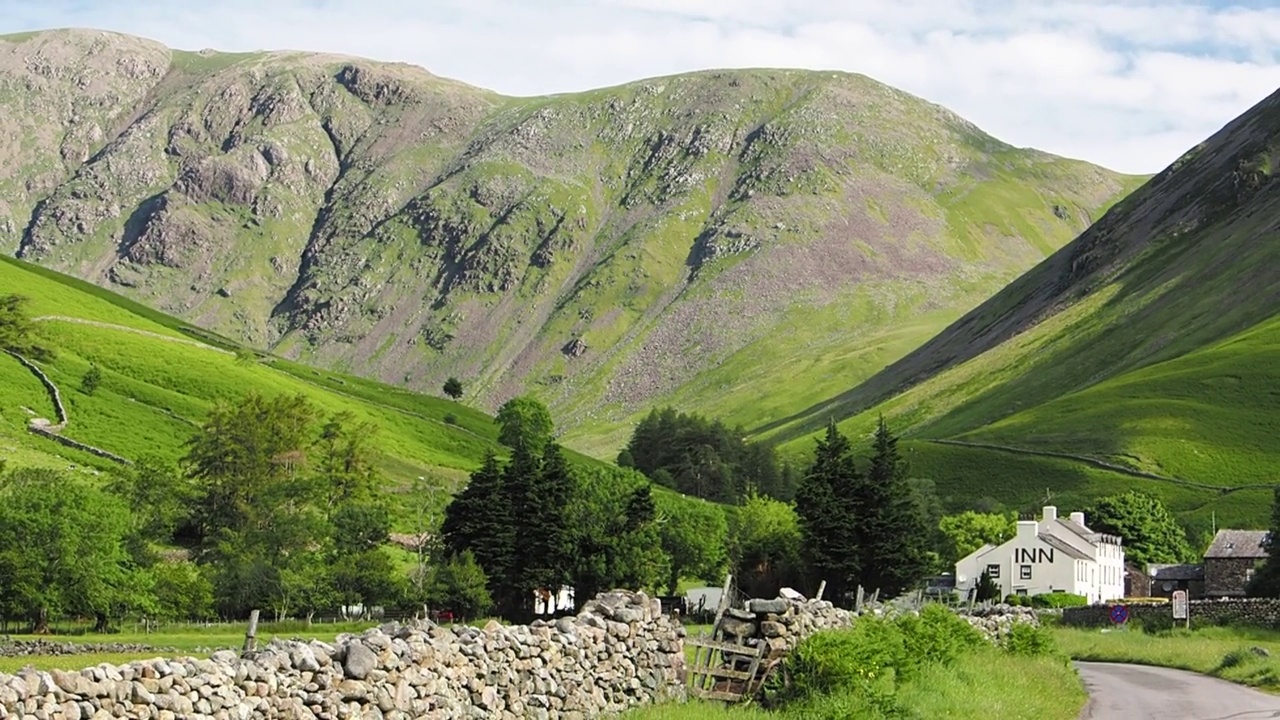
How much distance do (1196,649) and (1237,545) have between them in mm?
81068

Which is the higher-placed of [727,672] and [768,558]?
[768,558]

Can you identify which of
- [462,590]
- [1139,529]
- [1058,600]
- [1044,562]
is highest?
[1139,529]

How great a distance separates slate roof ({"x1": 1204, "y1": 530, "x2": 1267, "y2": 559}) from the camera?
445 ft

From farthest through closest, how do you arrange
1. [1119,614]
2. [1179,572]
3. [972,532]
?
1. [972,532]
2. [1179,572]
3. [1119,614]

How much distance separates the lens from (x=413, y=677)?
20.9 metres

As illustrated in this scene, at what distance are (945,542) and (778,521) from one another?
29.8m

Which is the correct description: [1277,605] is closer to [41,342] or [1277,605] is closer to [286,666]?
[286,666]

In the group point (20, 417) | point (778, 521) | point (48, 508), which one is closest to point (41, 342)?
point (20, 417)

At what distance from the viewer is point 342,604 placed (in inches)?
4018

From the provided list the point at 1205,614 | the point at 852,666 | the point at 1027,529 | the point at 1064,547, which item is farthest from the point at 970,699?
the point at 1064,547

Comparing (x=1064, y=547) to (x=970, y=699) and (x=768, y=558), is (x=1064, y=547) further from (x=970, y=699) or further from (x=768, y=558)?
(x=970, y=699)

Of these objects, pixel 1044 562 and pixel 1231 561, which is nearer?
pixel 1231 561

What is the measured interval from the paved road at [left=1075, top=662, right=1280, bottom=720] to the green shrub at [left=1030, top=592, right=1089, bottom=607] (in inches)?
2917

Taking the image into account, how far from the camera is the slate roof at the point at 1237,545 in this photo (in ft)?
445
